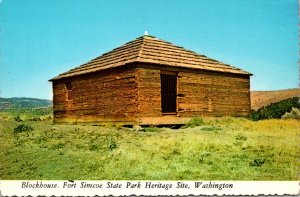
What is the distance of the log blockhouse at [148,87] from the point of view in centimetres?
1551

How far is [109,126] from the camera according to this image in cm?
1595

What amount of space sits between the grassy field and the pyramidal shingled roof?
4091mm

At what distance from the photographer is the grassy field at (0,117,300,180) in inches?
346

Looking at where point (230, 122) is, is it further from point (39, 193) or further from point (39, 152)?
point (39, 193)

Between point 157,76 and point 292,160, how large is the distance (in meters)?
7.11

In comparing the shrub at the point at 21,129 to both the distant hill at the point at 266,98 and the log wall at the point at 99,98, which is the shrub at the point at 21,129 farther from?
the distant hill at the point at 266,98

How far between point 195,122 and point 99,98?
3.83m

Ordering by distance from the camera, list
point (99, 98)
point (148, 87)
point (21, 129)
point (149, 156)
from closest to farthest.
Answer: point (149, 156) → point (21, 129) → point (148, 87) → point (99, 98)

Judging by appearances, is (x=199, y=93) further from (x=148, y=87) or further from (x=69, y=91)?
(x=69, y=91)

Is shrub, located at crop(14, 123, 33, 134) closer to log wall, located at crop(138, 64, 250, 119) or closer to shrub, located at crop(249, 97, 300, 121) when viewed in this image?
log wall, located at crop(138, 64, 250, 119)

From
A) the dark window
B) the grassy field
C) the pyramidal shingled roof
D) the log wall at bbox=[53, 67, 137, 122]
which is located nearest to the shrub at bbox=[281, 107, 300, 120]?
the pyramidal shingled roof

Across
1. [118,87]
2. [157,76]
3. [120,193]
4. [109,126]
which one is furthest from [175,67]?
[120,193]

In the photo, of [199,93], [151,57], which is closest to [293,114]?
[199,93]

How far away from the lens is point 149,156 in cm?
971
